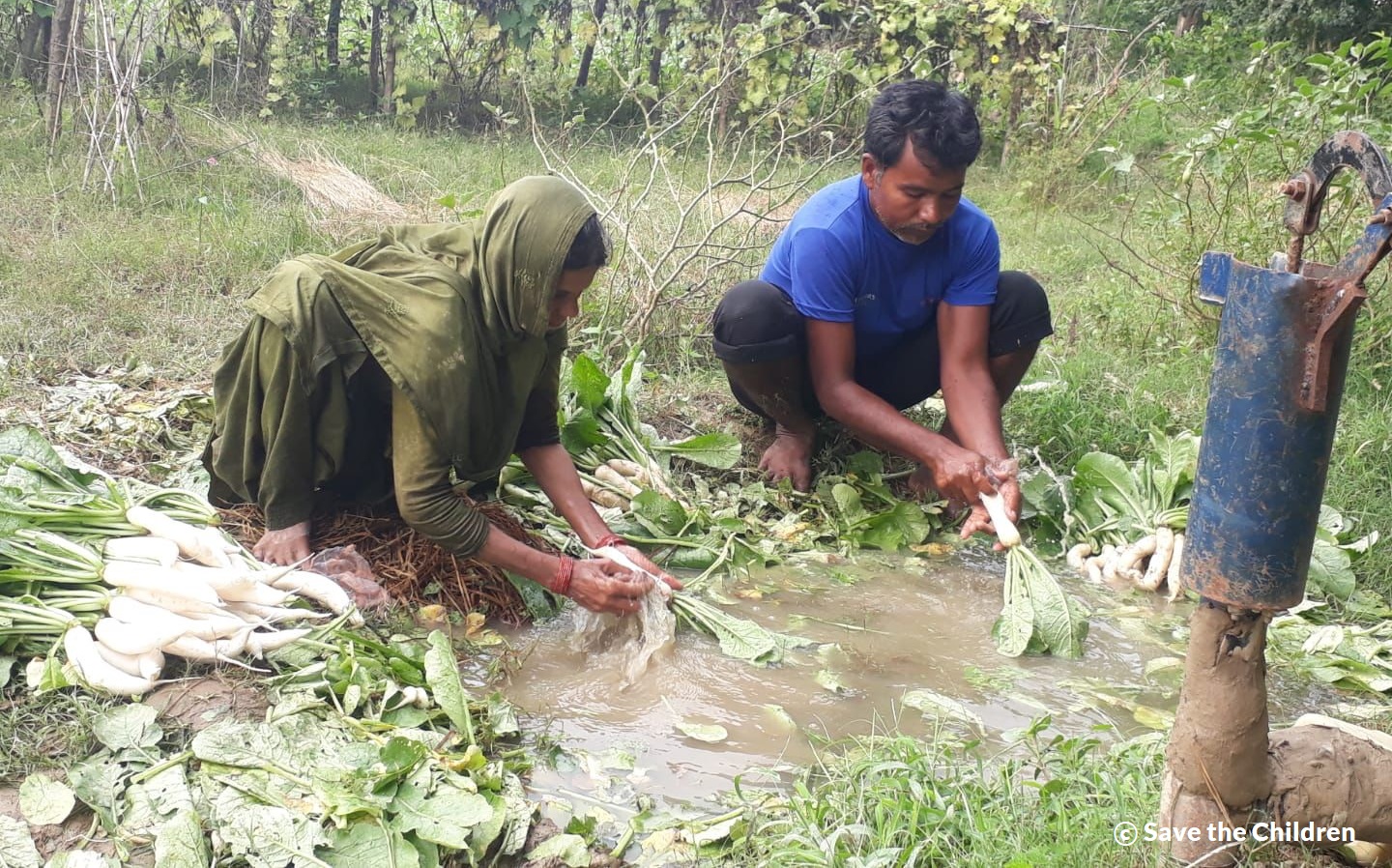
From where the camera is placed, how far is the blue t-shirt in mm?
3684

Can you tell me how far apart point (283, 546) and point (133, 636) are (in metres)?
0.59

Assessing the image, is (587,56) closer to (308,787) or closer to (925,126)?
(925,126)

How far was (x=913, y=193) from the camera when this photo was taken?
3.45 m

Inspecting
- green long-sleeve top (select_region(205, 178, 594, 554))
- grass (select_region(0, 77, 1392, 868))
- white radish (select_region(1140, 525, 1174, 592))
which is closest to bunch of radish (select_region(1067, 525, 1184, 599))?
white radish (select_region(1140, 525, 1174, 592))

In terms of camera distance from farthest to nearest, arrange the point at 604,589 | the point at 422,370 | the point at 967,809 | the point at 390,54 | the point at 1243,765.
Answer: the point at 390,54 → the point at 604,589 → the point at 422,370 → the point at 967,809 → the point at 1243,765

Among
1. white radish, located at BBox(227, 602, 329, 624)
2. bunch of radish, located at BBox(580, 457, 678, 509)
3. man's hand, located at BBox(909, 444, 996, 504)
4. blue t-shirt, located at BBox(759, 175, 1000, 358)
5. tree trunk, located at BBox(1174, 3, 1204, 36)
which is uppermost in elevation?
tree trunk, located at BBox(1174, 3, 1204, 36)

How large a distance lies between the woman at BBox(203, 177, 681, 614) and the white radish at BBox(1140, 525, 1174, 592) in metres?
1.52

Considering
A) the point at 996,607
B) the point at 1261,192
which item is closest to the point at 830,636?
the point at 996,607

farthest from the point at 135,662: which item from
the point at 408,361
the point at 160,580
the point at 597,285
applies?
the point at 597,285

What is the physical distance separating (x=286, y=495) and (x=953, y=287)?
218 cm

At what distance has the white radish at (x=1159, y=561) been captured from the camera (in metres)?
3.45

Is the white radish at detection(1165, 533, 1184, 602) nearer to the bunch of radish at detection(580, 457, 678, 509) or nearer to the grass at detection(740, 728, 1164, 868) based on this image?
the grass at detection(740, 728, 1164, 868)

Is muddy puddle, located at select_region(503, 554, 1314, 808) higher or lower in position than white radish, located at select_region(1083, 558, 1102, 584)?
lower

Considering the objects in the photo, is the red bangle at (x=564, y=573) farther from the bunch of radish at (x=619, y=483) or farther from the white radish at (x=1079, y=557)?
the white radish at (x=1079, y=557)
